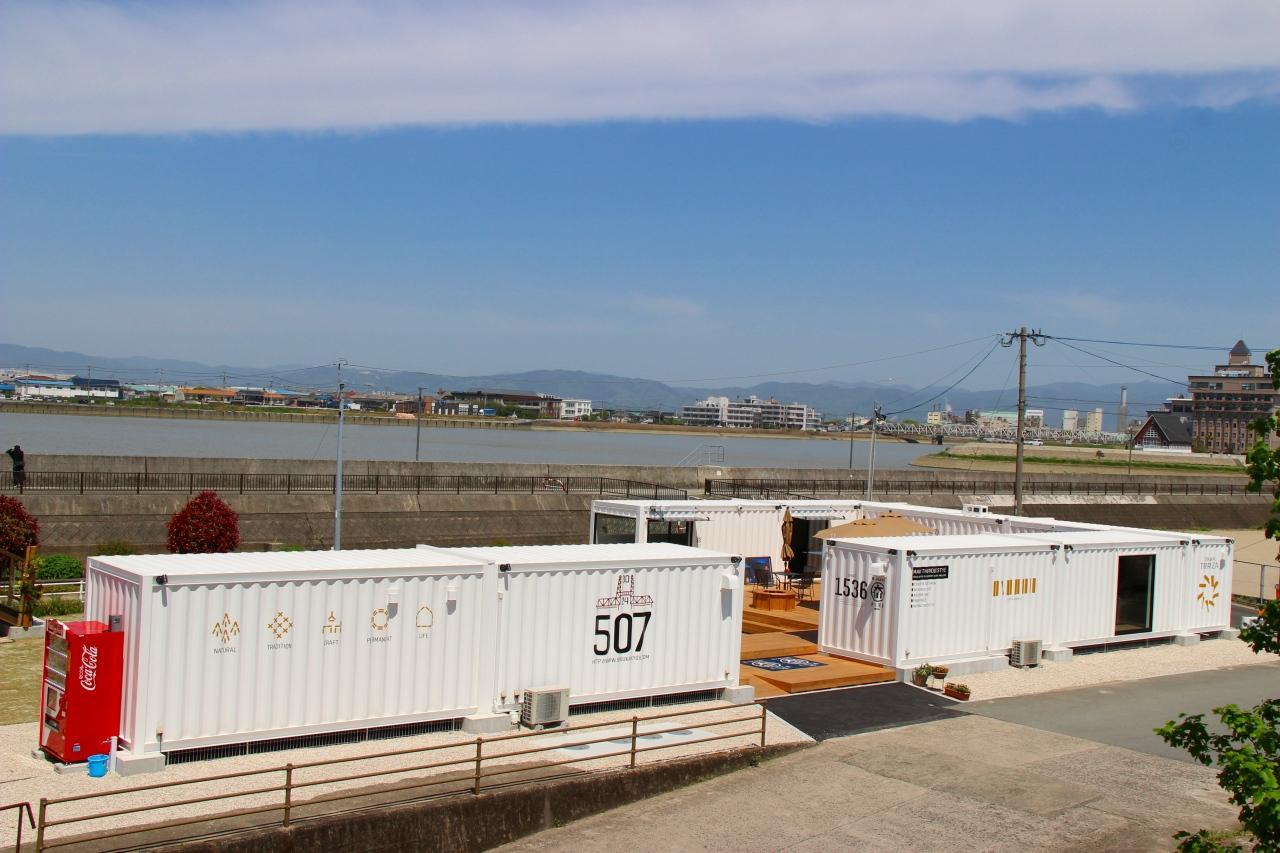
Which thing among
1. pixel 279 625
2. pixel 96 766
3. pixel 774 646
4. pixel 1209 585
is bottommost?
pixel 774 646

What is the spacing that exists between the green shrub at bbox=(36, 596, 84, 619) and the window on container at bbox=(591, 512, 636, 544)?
10.5 m

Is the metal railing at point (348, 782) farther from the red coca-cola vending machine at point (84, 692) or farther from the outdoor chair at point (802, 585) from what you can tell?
the outdoor chair at point (802, 585)

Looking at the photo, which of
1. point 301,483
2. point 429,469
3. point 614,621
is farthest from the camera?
point 429,469

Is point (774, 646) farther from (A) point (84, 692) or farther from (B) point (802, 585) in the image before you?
(A) point (84, 692)

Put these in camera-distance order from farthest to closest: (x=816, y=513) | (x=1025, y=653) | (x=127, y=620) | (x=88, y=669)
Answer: (x=816, y=513) < (x=1025, y=653) < (x=127, y=620) < (x=88, y=669)

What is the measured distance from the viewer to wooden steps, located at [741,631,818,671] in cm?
1931

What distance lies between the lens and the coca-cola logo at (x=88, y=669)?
469 inches

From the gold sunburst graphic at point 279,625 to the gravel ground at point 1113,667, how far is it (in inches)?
432

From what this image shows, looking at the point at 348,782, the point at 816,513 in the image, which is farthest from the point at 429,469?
the point at 348,782

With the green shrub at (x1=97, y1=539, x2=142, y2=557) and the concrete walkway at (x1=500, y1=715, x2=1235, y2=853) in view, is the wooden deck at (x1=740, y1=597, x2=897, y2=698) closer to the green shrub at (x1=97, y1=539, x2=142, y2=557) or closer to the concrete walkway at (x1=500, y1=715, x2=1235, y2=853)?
the concrete walkway at (x1=500, y1=715, x2=1235, y2=853)

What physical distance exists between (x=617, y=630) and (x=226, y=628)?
5301 mm

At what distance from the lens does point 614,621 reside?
15.5 m

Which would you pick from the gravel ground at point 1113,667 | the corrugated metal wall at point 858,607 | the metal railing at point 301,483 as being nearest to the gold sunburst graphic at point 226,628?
the corrugated metal wall at point 858,607

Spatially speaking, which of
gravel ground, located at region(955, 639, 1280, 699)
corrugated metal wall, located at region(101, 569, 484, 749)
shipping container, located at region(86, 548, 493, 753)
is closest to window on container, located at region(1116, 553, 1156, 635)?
gravel ground, located at region(955, 639, 1280, 699)
